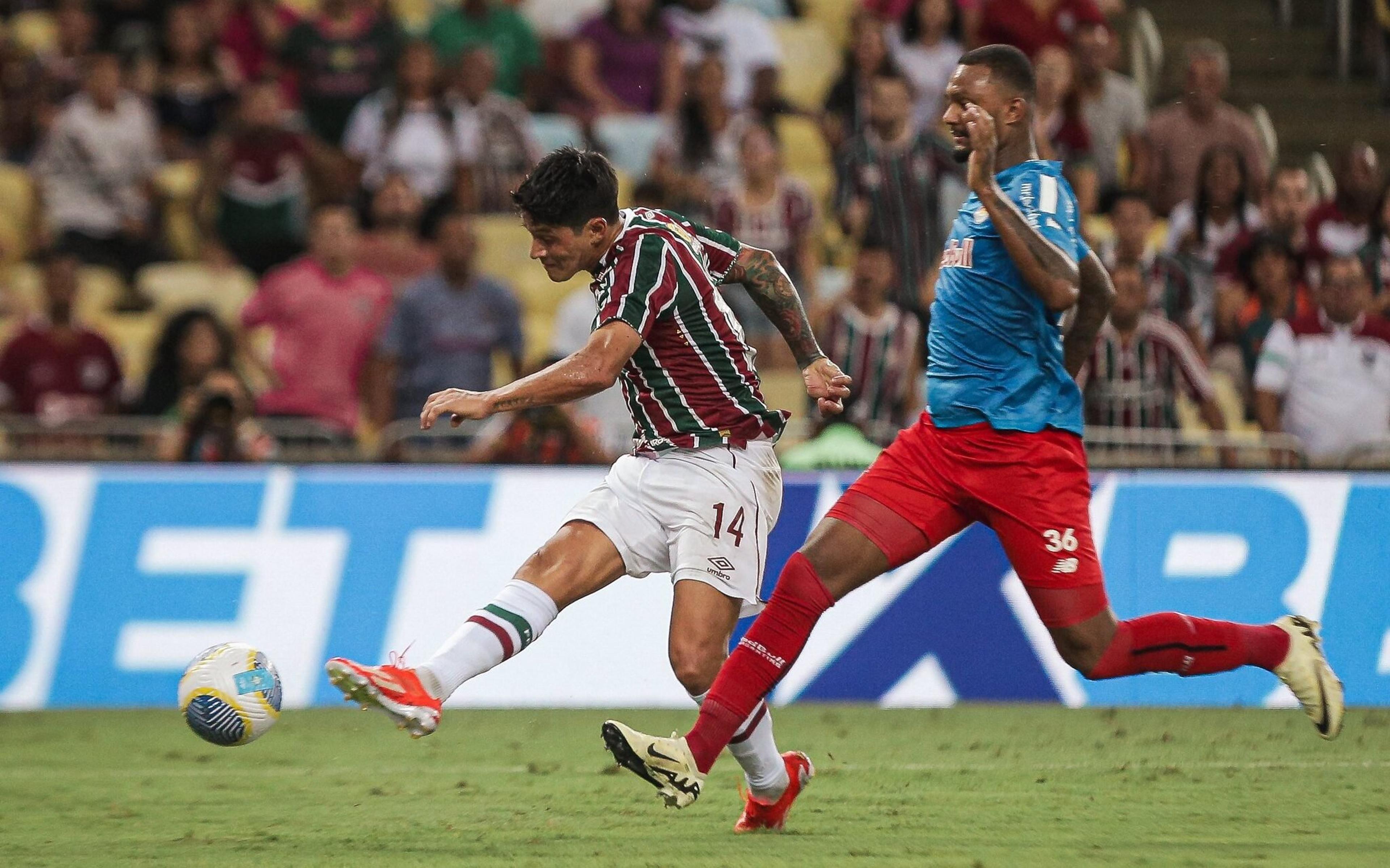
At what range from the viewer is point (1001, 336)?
6191 millimetres

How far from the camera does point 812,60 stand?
51.9ft

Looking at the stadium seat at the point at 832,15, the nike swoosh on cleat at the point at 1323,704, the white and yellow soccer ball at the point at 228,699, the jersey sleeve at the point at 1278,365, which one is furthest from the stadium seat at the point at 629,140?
the nike swoosh on cleat at the point at 1323,704

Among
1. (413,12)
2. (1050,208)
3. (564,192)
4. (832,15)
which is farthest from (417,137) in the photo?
(1050,208)

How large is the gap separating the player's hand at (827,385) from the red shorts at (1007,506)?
29 centimetres

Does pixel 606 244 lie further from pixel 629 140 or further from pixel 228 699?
pixel 629 140

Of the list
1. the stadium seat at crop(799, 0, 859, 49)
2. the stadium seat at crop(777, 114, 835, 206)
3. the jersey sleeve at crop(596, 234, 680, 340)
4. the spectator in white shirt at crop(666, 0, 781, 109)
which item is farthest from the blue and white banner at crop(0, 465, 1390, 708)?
the stadium seat at crop(799, 0, 859, 49)

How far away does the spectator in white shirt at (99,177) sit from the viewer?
13914mm

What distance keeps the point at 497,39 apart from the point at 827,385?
943 cm

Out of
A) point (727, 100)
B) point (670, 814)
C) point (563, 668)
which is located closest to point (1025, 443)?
point (670, 814)

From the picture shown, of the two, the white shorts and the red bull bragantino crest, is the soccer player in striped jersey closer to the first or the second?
the white shorts

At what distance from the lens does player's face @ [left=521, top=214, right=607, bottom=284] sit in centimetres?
606

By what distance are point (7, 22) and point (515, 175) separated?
4.75 meters

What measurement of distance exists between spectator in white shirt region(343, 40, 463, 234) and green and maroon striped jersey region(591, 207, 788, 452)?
7.87 m

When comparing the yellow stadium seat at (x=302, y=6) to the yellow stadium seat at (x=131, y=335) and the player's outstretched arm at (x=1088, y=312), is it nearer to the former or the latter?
the yellow stadium seat at (x=131, y=335)
